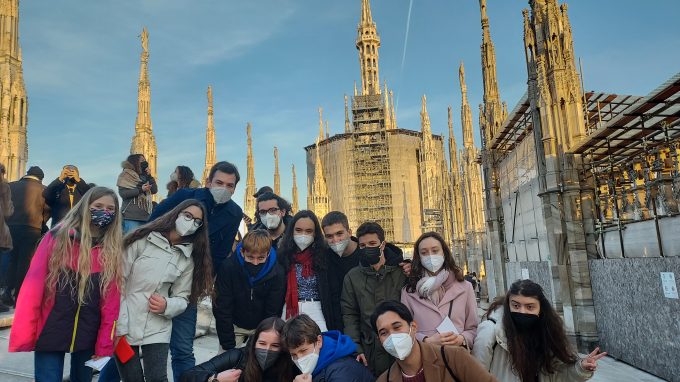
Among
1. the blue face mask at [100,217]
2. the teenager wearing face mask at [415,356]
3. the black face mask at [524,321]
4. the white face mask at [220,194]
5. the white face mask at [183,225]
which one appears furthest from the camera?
the white face mask at [220,194]

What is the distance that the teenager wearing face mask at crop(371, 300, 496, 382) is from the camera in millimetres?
2775

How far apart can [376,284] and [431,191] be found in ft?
126

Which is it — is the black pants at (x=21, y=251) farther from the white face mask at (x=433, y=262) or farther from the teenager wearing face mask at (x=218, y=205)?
the white face mask at (x=433, y=262)

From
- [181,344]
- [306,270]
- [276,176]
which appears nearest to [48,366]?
[181,344]

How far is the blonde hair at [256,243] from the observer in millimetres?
3795

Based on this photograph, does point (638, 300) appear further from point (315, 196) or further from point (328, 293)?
point (315, 196)

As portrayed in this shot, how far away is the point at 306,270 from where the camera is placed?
4.13 meters

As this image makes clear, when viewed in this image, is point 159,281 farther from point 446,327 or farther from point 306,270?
point 446,327

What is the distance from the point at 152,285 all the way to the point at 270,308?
1.00 meters

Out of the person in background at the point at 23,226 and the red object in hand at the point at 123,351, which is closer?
the red object in hand at the point at 123,351

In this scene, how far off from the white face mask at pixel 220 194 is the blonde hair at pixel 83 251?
3.51 feet

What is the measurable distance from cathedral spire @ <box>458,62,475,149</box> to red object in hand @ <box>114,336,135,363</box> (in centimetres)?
2349

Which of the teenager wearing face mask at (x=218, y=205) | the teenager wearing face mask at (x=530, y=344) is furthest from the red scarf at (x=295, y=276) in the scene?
the teenager wearing face mask at (x=530, y=344)

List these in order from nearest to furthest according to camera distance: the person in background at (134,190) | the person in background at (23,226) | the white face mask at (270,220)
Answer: the white face mask at (270,220)
the person in background at (134,190)
the person in background at (23,226)
